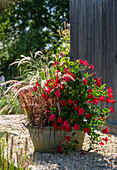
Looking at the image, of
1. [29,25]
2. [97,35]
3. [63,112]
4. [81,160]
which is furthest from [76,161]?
[29,25]

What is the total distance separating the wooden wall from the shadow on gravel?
1347mm

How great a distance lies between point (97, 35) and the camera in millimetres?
3906

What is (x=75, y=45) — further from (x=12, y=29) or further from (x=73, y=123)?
(x=12, y=29)

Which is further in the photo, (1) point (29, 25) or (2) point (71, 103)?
(1) point (29, 25)

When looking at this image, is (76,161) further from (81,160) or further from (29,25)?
(29,25)

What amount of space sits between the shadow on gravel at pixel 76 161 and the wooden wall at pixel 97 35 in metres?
1.35

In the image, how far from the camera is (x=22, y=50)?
9508 millimetres

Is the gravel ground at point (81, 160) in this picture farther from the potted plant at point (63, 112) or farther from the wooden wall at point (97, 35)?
the wooden wall at point (97, 35)

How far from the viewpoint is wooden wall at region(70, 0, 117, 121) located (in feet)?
12.0

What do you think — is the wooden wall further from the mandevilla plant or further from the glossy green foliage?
the glossy green foliage

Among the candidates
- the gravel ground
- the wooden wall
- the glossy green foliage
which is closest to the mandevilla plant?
the gravel ground

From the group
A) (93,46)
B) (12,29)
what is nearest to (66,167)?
(93,46)

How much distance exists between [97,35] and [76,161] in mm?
2252

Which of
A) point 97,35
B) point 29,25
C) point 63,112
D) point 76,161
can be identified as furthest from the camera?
point 29,25
